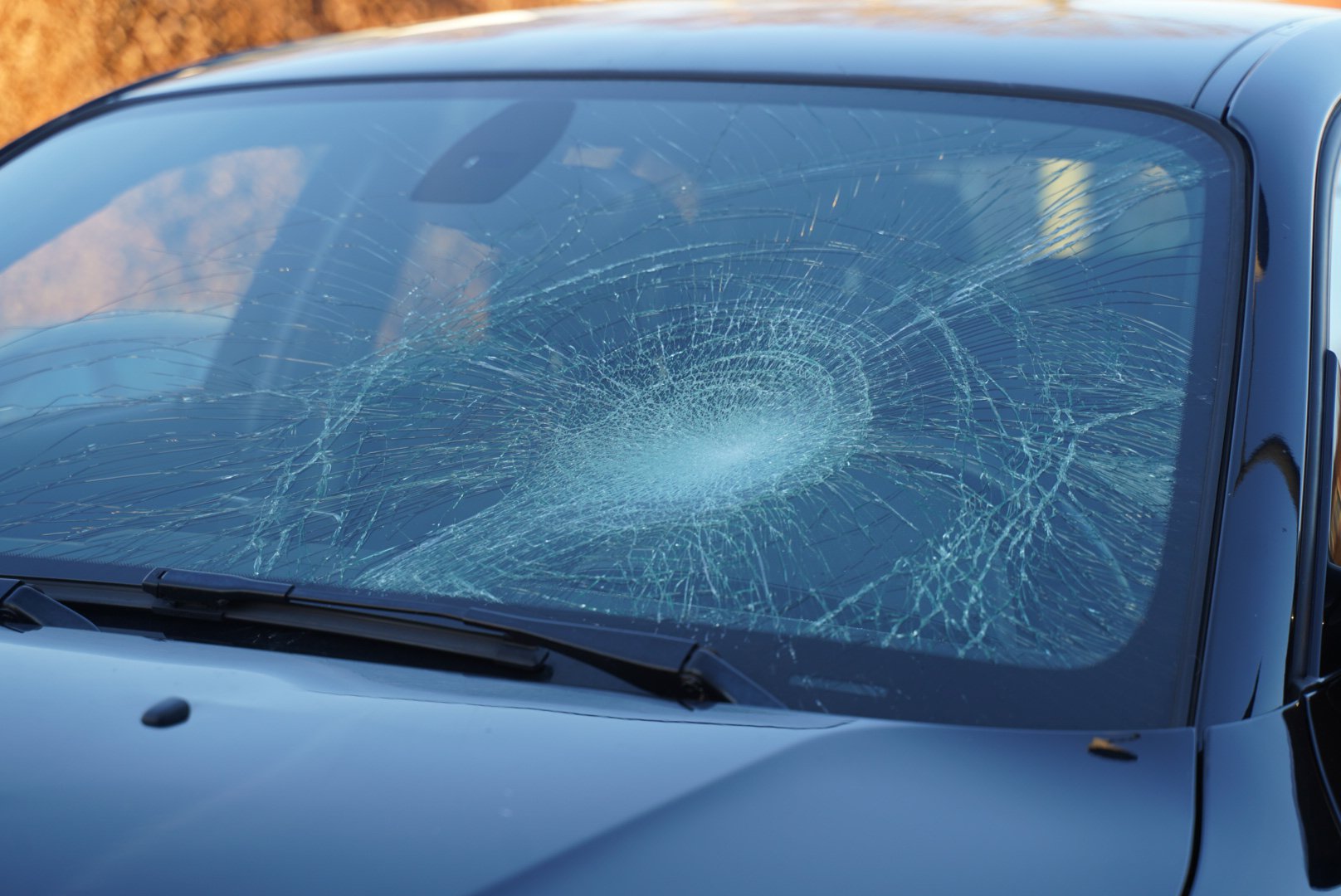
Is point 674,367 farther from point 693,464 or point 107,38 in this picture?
point 107,38

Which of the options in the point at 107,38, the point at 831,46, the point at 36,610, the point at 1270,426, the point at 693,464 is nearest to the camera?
the point at 1270,426

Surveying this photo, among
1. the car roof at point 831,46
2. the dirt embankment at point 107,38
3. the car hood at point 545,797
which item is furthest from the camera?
the dirt embankment at point 107,38

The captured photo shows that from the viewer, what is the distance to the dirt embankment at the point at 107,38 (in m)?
6.18

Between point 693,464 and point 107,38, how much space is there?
19.0ft

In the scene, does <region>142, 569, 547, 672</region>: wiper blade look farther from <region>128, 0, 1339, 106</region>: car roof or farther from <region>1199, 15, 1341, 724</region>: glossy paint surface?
<region>128, 0, 1339, 106</region>: car roof

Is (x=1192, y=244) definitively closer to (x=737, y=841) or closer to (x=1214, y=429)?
(x=1214, y=429)

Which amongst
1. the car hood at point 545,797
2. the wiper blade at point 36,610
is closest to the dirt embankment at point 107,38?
the wiper blade at point 36,610

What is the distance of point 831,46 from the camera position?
1.74 m

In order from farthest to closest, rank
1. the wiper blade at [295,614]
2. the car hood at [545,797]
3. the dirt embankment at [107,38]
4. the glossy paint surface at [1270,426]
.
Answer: the dirt embankment at [107,38] < the wiper blade at [295,614] < the glossy paint surface at [1270,426] < the car hood at [545,797]

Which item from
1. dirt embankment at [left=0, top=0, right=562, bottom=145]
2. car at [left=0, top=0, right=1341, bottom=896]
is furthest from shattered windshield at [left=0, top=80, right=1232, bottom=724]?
dirt embankment at [left=0, top=0, right=562, bottom=145]

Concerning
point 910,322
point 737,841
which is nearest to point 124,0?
point 910,322

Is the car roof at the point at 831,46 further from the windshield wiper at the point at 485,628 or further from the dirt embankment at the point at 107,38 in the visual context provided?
the dirt embankment at the point at 107,38

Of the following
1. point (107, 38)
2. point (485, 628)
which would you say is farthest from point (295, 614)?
point (107, 38)

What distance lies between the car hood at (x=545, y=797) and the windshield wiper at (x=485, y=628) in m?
0.03
